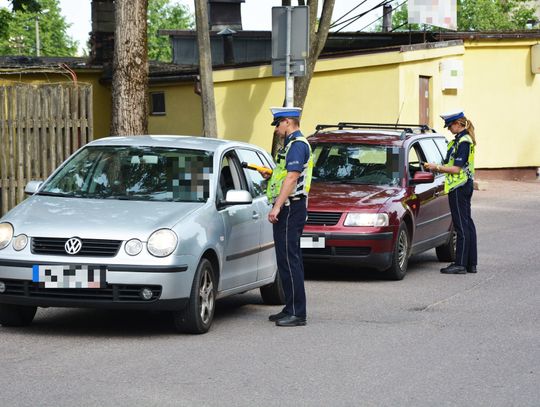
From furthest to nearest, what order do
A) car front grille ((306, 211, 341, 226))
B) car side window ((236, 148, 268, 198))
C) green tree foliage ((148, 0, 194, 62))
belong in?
green tree foliage ((148, 0, 194, 62)), car front grille ((306, 211, 341, 226)), car side window ((236, 148, 268, 198))

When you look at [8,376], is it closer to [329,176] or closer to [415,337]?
[415,337]

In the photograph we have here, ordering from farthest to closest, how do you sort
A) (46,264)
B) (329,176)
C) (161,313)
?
(329,176) → (161,313) → (46,264)

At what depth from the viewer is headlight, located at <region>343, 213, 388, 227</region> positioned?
1366 cm

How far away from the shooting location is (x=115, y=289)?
9281 mm

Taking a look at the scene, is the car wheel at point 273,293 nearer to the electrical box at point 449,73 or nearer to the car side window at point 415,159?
the car side window at point 415,159

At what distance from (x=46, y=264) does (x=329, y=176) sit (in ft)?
20.5

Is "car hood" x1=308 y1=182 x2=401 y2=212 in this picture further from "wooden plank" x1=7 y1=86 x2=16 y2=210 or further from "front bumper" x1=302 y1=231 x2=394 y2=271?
"wooden plank" x1=7 y1=86 x2=16 y2=210

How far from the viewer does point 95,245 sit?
928 cm

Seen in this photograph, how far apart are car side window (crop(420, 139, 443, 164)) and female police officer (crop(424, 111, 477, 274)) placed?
0.73m

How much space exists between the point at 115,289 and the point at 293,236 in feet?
5.71

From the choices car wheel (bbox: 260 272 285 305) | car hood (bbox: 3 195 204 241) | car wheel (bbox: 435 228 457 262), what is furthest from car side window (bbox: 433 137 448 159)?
car hood (bbox: 3 195 204 241)

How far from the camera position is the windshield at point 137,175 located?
34.0 feet

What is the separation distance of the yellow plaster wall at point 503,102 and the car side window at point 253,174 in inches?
810

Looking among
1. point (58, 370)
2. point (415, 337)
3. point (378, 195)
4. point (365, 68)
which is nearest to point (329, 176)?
point (378, 195)
